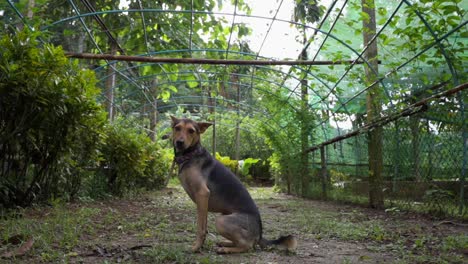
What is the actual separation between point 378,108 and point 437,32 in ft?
8.48

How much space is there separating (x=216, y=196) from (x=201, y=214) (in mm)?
318

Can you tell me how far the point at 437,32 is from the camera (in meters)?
7.07

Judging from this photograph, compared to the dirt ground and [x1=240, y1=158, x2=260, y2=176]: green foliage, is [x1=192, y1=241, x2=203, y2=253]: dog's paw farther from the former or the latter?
[x1=240, y1=158, x2=260, y2=176]: green foliage

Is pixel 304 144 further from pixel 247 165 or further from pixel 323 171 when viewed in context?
pixel 247 165

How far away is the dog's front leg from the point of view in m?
4.29

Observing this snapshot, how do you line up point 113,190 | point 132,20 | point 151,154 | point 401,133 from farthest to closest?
point 151,154
point 113,190
point 132,20
point 401,133

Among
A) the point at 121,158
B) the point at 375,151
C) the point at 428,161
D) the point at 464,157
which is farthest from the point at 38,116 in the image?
the point at 375,151

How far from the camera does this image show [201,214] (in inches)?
172

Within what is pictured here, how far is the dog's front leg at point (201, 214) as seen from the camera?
429cm

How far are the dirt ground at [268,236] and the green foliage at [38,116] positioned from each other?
0.60m

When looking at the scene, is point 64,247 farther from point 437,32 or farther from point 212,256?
point 437,32

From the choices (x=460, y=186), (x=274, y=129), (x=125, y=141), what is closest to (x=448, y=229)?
(x=460, y=186)

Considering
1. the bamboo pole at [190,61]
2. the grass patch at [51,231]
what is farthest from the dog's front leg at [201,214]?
the bamboo pole at [190,61]

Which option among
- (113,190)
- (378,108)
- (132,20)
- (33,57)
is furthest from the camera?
(113,190)
